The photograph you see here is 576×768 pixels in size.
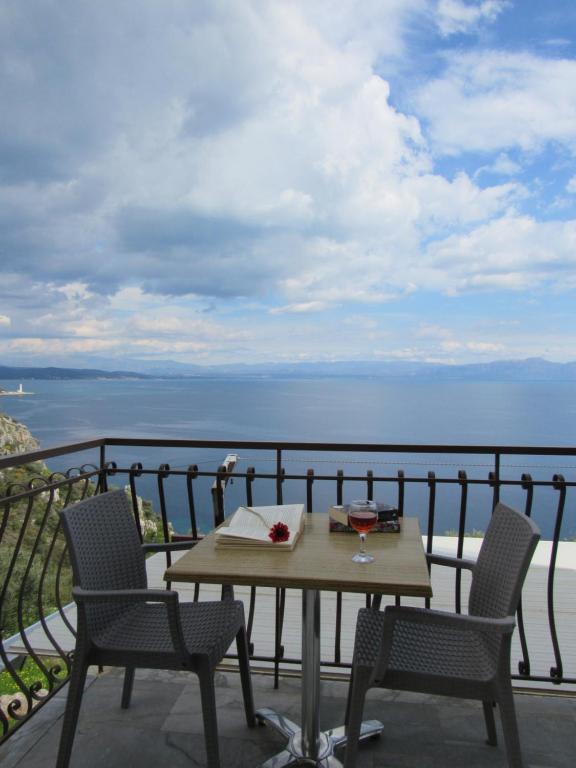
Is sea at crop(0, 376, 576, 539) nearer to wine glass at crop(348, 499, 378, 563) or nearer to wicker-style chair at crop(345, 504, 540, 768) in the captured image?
wicker-style chair at crop(345, 504, 540, 768)

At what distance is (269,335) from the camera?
5859 centimetres

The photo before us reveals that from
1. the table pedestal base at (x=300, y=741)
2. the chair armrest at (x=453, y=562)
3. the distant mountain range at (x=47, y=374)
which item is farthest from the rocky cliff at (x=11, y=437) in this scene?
the chair armrest at (x=453, y=562)

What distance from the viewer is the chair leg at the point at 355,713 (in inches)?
61.7

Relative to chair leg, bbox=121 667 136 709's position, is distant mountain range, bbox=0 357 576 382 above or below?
above

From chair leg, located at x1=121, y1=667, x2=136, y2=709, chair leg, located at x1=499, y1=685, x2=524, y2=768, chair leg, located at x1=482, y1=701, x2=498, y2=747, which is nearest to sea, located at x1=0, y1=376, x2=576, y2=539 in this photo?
chair leg, located at x1=482, y1=701, x2=498, y2=747

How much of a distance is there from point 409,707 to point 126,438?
1.76 m

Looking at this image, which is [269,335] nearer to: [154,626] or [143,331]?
[143,331]

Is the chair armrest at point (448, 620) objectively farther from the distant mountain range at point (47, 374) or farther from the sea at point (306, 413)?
the sea at point (306, 413)

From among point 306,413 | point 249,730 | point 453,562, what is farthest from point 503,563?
A: point 306,413

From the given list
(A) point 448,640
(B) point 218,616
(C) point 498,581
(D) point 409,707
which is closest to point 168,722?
(B) point 218,616

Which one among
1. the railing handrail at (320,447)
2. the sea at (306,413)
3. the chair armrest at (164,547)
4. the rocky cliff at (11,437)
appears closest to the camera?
the chair armrest at (164,547)

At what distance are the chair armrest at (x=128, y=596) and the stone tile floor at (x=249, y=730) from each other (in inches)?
28.7

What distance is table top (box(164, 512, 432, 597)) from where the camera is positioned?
4.89ft

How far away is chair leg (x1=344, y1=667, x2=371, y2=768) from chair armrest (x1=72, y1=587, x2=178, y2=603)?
1.94 ft
